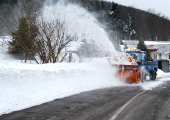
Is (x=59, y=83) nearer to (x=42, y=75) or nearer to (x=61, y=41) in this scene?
(x=42, y=75)

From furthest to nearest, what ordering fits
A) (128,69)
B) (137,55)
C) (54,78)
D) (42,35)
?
(137,55) < (42,35) < (128,69) < (54,78)

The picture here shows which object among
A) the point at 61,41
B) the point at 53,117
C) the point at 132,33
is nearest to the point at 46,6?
the point at 61,41

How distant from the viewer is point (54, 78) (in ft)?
31.9

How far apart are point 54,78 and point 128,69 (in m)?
5.54

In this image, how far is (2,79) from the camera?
24.0ft

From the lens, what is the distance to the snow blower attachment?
12350 millimetres

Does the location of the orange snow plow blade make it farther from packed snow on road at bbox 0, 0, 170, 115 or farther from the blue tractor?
the blue tractor

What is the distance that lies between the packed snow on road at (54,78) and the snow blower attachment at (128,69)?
38 centimetres

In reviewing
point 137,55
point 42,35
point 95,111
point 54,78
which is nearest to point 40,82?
point 54,78

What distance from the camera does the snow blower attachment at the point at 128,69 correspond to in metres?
12.4

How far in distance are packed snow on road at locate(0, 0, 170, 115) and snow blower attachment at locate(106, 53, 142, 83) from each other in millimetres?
379

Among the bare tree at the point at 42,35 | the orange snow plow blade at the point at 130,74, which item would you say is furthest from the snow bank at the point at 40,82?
the bare tree at the point at 42,35

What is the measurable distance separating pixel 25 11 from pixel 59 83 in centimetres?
713

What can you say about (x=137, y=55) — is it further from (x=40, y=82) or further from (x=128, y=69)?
(x=40, y=82)
